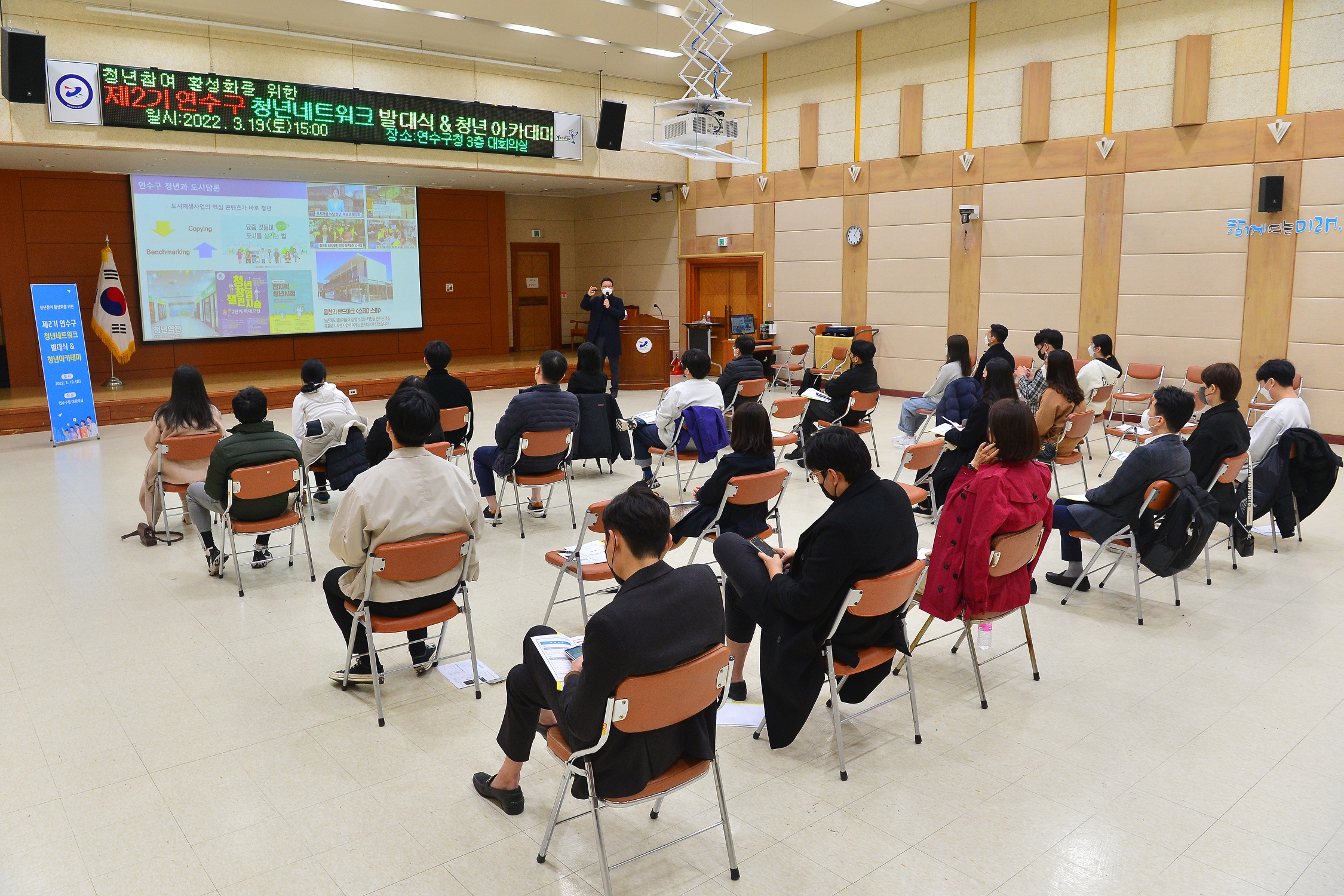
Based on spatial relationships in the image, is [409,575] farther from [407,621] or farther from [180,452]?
[180,452]

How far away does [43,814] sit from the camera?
286 cm

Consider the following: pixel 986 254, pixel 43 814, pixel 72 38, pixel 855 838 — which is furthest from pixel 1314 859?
pixel 72 38

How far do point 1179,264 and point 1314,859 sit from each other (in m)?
8.72

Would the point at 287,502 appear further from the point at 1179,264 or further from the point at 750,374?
the point at 1179,264

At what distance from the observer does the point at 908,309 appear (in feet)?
40.4

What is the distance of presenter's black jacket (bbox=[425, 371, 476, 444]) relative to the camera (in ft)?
22.0

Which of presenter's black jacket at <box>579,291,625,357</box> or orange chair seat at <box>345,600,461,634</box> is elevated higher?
presenter's black jacket at <box>579,291,625,357</box>

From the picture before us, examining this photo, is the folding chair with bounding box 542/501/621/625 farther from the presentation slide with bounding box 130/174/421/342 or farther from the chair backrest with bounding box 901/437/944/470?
the presentation slide with bounding box 130/174/421/342

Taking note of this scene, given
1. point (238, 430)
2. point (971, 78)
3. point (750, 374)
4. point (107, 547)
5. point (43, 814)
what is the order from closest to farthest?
point (43, 814)
point (238, 430)
point (107, 547)
point (750, 374)
point (971, 78)

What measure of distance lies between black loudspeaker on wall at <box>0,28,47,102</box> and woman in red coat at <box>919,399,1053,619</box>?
9.58 meters

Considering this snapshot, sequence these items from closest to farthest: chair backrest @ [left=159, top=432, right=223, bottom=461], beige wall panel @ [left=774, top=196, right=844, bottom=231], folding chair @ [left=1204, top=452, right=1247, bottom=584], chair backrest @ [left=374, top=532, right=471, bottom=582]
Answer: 1. chair backrest @ [left=374, top=532, right=471, bottom=582]
2. folding chair @ [left=1204, top=452, right=1247, bottom=584]
3. chair backrest @ [left=159, top=432, right=223, bottom=461]
4. beige wall panel @ [left=774, top=196, right=844, bottom=231]

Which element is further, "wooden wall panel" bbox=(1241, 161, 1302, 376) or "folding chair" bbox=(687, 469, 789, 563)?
"wooden wall panel" bbox=(1241, 161, 1302, 376)

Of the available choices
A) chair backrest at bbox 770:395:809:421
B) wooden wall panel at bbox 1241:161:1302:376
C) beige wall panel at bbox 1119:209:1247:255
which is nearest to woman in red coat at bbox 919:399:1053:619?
chair backrest at bbox 770:395:809:421

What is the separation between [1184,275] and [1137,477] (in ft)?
Answer: 21.7
